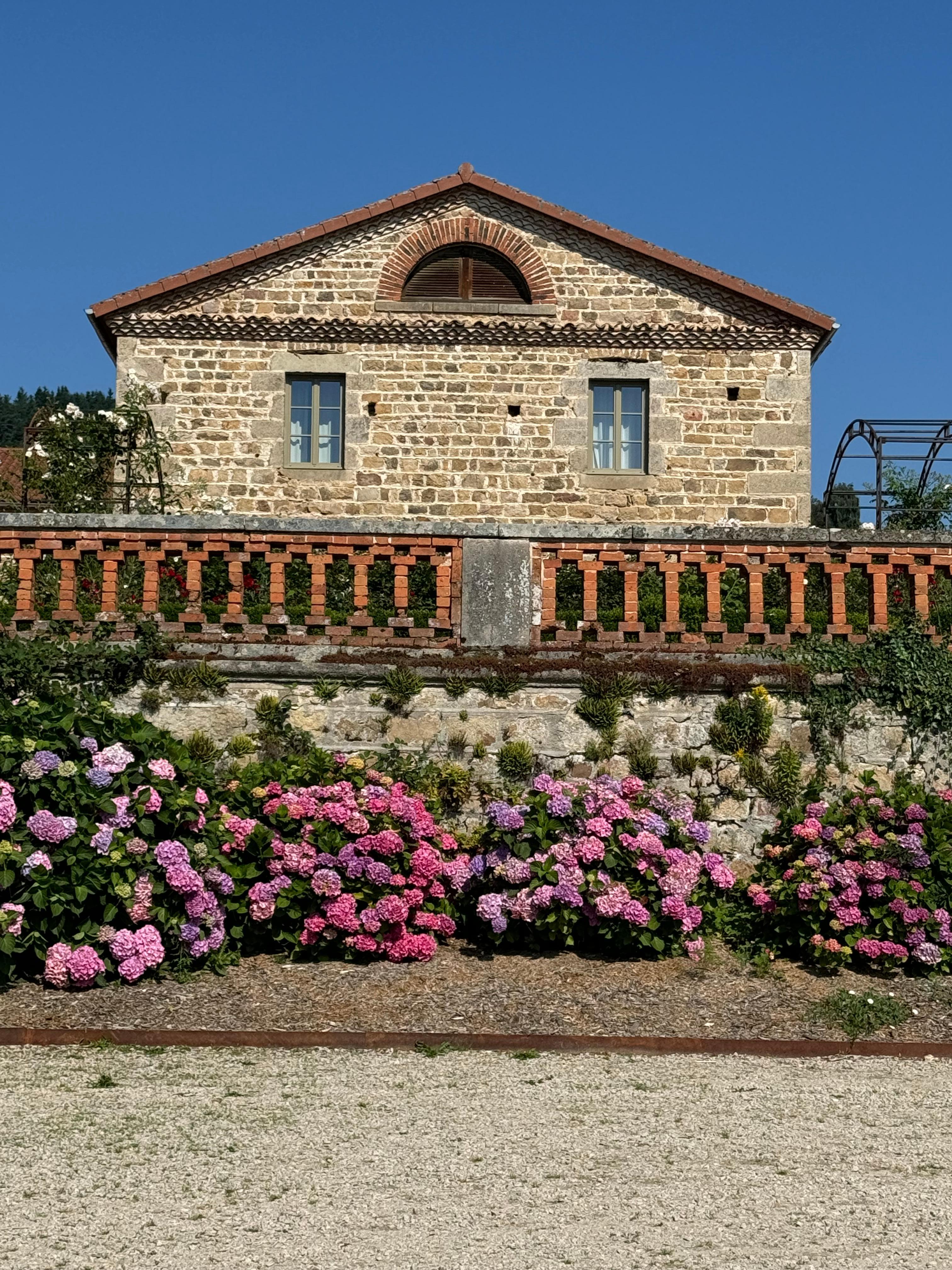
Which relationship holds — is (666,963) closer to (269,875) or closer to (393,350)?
(269,875)

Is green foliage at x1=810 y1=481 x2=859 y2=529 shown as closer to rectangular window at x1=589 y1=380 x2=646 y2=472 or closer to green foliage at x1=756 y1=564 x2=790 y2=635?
rectangular window at x1=589 y1=380 x2=646 y2=472

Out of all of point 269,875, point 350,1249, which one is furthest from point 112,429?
point 350,1249

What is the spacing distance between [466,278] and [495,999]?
10.7 m

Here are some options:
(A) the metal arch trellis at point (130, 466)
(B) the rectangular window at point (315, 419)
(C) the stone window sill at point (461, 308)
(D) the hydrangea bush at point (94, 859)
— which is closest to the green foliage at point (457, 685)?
(D) the hydrangea bush at point (94, 859)

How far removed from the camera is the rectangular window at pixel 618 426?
51.3 feet

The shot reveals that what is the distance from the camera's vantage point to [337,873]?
7082 millimetres

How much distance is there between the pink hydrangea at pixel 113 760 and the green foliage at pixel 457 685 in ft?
6.96

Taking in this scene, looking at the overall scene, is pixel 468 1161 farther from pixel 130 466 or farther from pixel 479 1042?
pixel 130 466

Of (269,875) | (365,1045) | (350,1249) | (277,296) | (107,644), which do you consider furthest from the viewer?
(277,296)

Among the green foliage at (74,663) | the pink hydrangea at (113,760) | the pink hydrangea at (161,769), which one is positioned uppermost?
the green foliage at (74,663)

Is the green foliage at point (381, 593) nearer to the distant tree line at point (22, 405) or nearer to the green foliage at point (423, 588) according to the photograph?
the green foliage at point (423, 588)

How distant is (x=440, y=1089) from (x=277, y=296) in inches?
454

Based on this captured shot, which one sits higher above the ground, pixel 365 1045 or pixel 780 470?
pixel 780 470

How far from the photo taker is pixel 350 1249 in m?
3.96
